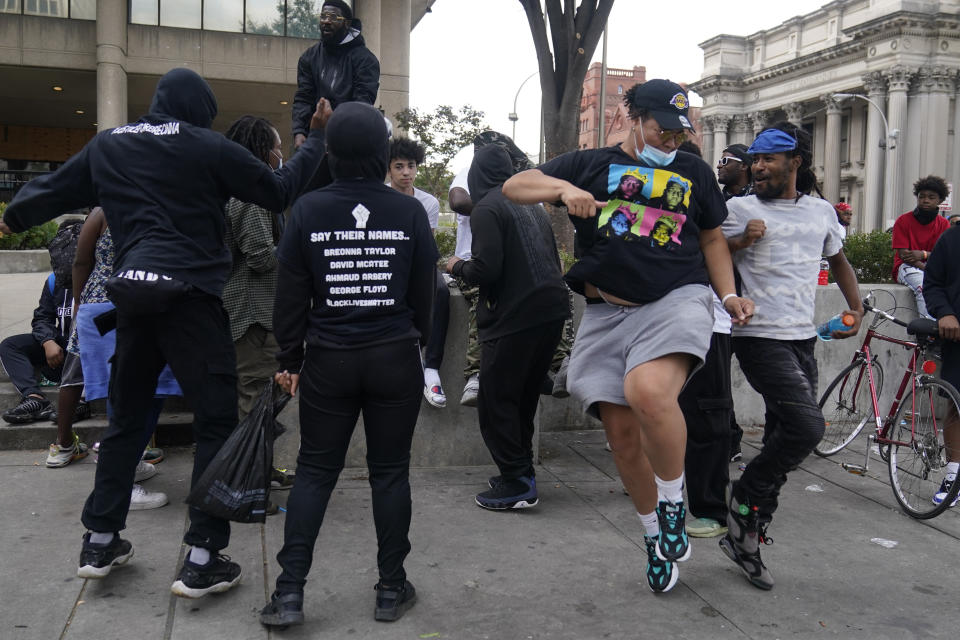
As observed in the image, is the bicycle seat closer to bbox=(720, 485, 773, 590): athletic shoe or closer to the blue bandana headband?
the blue bandana headband

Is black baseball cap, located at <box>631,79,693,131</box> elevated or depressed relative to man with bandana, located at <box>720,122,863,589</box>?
elevated

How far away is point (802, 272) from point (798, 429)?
0.86 meters

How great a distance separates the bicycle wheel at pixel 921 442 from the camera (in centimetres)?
531

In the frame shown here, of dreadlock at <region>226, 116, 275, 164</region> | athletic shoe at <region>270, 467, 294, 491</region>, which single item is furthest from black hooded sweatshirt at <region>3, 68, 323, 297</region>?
athletic shoe at <region>270, 467, 294, 491</region>

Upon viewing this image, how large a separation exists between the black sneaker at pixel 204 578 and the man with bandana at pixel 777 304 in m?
2.21

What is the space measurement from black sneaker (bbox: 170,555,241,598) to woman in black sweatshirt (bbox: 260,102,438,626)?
0.31 m

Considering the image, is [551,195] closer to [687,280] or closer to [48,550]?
[687,280]

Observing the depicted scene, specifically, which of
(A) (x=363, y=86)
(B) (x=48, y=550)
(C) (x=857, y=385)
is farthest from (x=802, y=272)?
(B) (x=48, y=550)

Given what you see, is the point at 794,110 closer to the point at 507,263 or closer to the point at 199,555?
the point at 507,263

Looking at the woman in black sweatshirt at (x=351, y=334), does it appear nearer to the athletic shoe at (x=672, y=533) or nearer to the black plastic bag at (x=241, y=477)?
the black plastic bag at (x=241, y=477)

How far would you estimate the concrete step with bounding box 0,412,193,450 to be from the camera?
573 centimetres

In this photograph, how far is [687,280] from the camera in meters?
3.79

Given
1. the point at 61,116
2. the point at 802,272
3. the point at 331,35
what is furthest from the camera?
the point at 61,116

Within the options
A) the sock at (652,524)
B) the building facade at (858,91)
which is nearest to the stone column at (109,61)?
the sock at (652,524)
